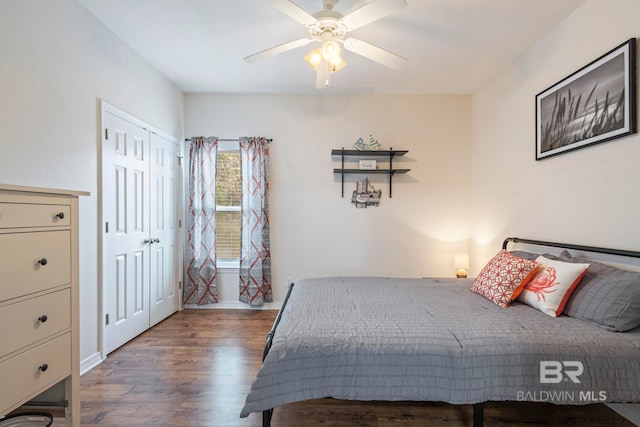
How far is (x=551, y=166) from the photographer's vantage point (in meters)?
2.46

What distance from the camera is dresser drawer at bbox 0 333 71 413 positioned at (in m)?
1.17

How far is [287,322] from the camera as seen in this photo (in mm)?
1709

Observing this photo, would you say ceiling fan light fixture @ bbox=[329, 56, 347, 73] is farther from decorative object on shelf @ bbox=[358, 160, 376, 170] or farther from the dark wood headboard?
the dark wood headboard

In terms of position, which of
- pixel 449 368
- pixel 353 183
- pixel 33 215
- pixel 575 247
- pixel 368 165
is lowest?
→ pixel 449 368

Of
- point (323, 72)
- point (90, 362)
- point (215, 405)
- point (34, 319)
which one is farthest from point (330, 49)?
point (90, 362)

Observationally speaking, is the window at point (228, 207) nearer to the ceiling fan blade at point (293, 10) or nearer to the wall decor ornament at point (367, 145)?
the wall decor ornament at point (367, 145)

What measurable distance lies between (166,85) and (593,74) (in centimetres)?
393

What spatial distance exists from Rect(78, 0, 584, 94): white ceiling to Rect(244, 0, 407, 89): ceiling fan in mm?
242

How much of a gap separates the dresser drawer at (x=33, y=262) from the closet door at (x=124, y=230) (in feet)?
4.04

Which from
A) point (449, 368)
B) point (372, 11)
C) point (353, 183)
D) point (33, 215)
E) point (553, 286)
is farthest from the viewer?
point (353, 183)

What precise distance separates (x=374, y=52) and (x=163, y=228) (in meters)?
2.86

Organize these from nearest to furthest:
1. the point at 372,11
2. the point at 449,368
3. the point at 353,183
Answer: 1. the point at 449,368
2. the point at 372,11
3. the point at 353,183

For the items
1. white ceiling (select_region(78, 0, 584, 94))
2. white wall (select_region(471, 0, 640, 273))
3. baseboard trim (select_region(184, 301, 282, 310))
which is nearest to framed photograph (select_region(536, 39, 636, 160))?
white wall (select_region(471, 0, 640, 273))

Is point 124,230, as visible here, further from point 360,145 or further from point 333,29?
point 360,145
